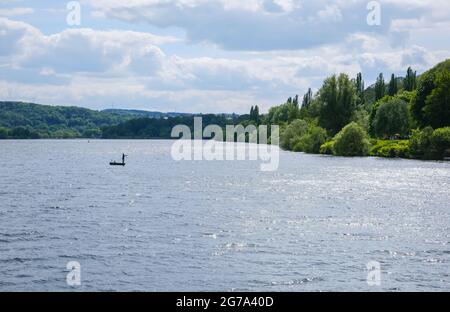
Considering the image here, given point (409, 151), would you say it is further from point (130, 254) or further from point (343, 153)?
point (130, 254)

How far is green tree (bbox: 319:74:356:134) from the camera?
187125 mm

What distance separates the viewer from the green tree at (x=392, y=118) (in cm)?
17262

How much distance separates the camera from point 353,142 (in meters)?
162

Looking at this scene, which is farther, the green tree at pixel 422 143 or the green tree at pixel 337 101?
the green tree at pixel 337 101

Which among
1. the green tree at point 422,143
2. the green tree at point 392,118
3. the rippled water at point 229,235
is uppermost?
the green tree at point 392,118

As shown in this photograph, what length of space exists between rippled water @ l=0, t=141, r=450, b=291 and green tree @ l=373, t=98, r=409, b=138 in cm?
8046

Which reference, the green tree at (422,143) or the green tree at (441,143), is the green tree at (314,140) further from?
the green tree at (441,143)

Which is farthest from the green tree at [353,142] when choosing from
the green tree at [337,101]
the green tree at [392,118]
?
the green tree at [337,101]

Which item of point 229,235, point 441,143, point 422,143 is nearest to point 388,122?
point 422,143

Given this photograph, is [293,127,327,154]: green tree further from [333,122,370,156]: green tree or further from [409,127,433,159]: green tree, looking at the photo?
[409,127,433,159]: green tree

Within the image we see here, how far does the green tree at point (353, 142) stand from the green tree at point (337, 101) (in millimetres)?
25159

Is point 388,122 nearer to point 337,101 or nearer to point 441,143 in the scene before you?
point 337,101

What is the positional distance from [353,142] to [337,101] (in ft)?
90.5
